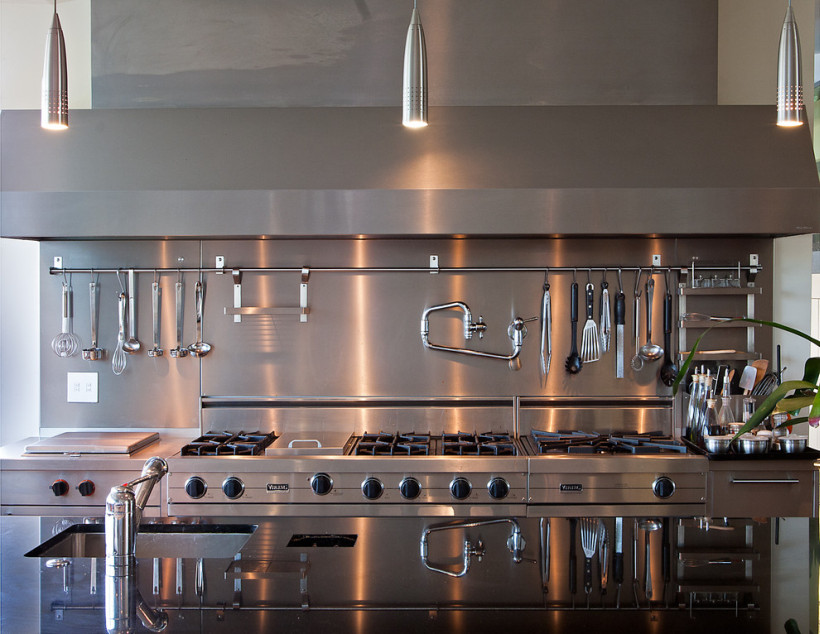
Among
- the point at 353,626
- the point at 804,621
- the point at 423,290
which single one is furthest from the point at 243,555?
the point at 423,290

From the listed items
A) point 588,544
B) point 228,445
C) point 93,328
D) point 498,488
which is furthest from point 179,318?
point 588,544

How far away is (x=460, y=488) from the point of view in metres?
2.74

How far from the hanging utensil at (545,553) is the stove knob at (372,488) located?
3.43ft

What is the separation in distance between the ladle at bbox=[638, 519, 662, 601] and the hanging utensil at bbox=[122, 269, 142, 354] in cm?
234

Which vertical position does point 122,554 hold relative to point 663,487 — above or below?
above

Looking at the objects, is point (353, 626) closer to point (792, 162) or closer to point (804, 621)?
point (804, 621)

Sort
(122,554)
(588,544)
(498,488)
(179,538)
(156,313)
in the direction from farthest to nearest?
1. (156,313)
2. (498,488)
3. (179,538)
4. (588,544)
5. (122,554)

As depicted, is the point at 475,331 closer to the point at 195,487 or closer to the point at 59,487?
the point at 195,487

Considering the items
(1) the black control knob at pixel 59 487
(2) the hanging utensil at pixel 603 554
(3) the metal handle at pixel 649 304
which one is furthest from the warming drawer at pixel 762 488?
(1) the black control knob at pixel 59 487

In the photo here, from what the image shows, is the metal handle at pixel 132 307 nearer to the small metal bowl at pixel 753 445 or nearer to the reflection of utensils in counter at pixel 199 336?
the reflection of utensils in counter at pixel 199 336

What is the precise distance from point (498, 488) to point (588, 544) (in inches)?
44.7

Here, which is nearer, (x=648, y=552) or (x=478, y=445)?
(x=648, y=552)

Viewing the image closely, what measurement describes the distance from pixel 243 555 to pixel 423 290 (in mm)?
1876

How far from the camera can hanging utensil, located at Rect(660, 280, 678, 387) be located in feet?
10.7
